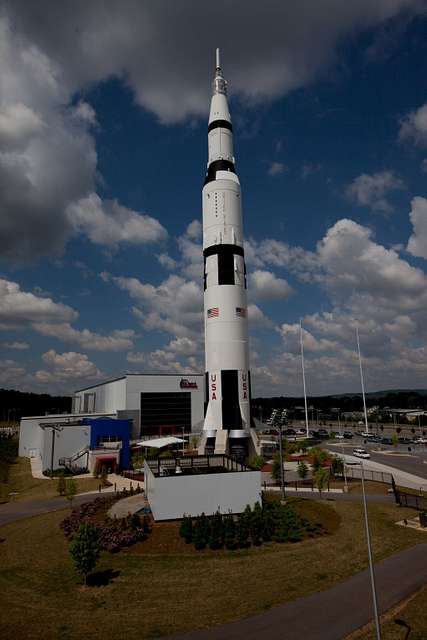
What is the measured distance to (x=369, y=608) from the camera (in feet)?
56.1

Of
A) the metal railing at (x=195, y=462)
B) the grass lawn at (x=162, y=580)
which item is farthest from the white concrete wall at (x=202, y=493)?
the metal railing at (x=195, y=462)

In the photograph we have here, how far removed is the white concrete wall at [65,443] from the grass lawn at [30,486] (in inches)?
122

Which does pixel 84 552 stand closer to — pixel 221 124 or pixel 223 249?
pixel 223 249

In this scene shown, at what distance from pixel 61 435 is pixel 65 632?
43.9 m

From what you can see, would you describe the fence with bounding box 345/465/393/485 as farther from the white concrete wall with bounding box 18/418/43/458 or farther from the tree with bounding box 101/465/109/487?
the white concrete wall with bounding box 18/418/43/458

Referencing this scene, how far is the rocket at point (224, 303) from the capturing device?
5047cm

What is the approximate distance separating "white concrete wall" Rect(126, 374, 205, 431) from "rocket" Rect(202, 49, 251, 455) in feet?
105

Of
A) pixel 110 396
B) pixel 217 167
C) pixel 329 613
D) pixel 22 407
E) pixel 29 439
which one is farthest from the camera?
pixel 22 407

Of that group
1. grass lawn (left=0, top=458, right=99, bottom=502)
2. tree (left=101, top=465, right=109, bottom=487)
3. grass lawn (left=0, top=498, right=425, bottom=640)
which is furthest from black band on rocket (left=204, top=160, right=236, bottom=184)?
grass lawn (left=0, top=498, right=425, bottom=640)

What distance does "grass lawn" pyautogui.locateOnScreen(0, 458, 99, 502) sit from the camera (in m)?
41.5

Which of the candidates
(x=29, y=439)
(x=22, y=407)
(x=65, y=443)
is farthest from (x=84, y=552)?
(x=22, y=407)

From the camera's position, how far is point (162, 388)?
83375mm

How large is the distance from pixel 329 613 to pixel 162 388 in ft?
224

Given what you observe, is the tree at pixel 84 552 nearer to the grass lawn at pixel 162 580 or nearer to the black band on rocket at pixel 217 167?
the grass lawn at pixel 162 580
